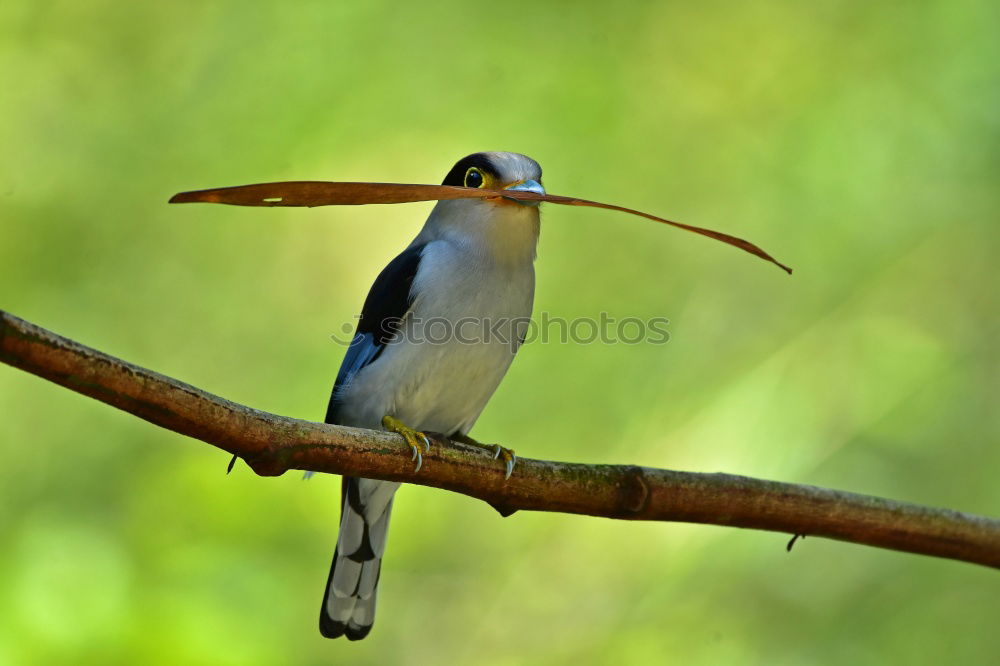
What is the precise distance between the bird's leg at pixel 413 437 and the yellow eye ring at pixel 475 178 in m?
0.82

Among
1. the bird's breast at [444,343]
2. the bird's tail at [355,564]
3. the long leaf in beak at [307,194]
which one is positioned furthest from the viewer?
the bird's tail at [355,564]

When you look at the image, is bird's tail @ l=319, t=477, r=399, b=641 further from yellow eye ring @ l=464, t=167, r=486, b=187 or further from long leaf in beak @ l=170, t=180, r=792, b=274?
long leaf in beak @ l=170, t=180, r=792, b=274

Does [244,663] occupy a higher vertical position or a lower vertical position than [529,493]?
lower

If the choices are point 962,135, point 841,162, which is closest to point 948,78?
point 962,135

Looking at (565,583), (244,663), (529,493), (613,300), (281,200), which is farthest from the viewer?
(613,300)

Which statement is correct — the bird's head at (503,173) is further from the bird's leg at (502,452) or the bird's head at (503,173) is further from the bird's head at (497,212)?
the bird's leg at (502,452)

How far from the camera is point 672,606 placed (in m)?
3.99

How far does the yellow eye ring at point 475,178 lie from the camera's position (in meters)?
3.37

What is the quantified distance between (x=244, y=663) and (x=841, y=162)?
3.39 metres

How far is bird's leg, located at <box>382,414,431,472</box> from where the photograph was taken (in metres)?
2.42

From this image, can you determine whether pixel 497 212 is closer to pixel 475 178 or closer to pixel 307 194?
pixel 475 178

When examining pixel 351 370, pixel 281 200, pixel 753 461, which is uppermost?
pixel 281 200

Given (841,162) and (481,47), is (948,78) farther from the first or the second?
(481,47)

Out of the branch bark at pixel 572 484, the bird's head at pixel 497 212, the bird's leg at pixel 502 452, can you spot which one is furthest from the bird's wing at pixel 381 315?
the branch bark at pixel 572 484
